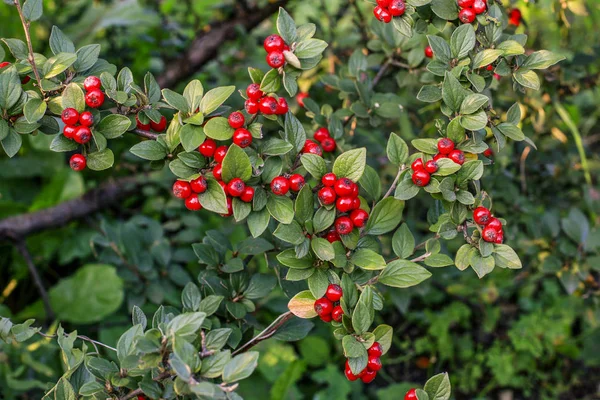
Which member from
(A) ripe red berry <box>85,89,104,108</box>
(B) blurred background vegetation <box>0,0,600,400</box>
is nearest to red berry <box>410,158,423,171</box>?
(B) blurred background vegetation <box>0,0,600,400</box>

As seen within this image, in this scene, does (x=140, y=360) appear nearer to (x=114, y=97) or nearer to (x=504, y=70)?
(x=114, y=97)

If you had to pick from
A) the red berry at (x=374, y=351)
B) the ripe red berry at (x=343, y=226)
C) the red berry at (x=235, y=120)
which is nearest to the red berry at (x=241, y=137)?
the red berry at (x=235, y=120)

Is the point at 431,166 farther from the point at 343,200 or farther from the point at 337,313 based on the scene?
the point at 337,313

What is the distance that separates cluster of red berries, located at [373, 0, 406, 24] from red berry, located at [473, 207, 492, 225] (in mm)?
423

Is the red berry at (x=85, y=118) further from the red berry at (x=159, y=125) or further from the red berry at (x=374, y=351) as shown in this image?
the red berry at (x=374, y=351)

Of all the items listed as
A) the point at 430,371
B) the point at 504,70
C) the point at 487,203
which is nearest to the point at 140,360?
the point at 487,203

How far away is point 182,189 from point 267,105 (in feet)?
0.73

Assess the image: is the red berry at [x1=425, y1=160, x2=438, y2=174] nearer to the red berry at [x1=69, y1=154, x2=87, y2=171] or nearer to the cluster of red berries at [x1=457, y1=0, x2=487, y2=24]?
the cluster of red berries at [x1=457, y1=0, x2=487, y2=24]

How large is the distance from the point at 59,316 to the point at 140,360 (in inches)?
54.2

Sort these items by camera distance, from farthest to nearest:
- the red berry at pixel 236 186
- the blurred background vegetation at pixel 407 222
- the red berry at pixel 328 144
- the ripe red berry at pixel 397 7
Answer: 1. the blurred background vegetation at pixel 407 222
2. the red berry at pixel 328 144
3. the ripe red berry at pixel 397 7
4. the red berry at pixel 236 186

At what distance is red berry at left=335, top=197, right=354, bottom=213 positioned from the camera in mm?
1091

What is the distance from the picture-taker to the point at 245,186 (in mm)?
1085

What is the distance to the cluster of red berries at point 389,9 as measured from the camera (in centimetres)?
115

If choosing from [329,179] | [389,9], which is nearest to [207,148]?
[329,179]
